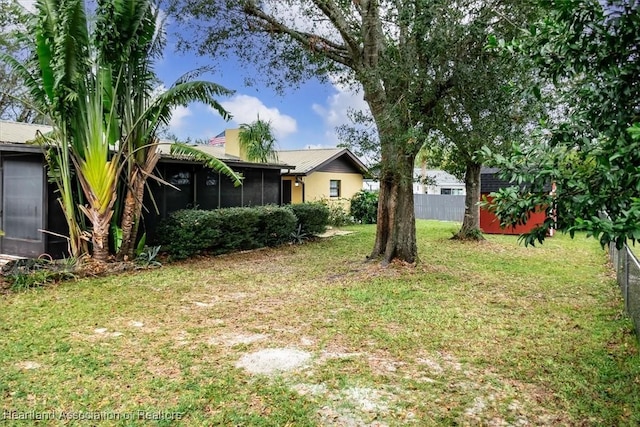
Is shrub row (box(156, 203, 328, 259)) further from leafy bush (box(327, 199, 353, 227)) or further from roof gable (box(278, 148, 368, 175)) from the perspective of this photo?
roof gable (box(278, 148, 368, 175))

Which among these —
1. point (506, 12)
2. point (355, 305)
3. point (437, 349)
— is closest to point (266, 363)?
point (437, 349)

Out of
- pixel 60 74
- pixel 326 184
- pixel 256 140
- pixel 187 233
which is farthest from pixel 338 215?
pixel 60 74

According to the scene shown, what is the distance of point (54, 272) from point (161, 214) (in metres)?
3.74

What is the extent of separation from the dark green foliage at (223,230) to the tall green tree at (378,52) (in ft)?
11.8

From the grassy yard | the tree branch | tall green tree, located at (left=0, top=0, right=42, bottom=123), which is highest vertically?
tall green tree, located at (left=0, top=0, right=42, bottom=123)

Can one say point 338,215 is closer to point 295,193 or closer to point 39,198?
point 295,193

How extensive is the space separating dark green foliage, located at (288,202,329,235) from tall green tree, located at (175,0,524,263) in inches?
177

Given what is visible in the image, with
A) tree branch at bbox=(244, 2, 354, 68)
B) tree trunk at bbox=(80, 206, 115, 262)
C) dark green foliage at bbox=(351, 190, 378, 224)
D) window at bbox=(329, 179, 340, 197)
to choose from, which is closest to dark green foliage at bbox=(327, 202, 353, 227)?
dark green foliage at bbox=(351, 190, 378, 224)

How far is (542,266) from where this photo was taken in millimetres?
10727

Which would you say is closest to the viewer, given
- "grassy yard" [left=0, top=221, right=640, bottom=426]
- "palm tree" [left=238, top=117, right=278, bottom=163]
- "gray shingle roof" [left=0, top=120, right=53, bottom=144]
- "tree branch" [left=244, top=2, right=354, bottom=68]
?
"grassy yard" [left=0, top=221, right=640, bottom=426]

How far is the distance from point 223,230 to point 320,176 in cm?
1102

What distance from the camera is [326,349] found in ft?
16.4

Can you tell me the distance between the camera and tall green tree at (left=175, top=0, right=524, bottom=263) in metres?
7.78

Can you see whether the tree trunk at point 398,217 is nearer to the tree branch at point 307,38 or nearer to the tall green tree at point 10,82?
the tree branch at point 307,38
